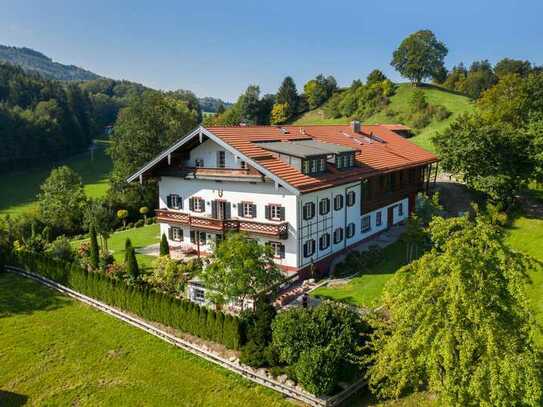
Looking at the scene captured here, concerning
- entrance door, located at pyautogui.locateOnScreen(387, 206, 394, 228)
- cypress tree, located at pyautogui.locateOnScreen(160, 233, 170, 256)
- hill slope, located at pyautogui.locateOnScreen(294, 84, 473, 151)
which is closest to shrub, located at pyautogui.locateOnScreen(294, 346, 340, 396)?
cypress tree, located at pyautogui.locateOnScreen(160, 233, 170, 256)

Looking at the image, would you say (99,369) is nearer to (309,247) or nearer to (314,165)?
(309,247)

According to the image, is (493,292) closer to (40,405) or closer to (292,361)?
(292,361)

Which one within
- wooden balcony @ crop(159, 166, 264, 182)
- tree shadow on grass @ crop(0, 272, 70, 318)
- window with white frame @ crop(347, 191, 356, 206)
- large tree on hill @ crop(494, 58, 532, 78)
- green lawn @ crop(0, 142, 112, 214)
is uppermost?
large tree on hill @ crop(494, 58, 532, 78)

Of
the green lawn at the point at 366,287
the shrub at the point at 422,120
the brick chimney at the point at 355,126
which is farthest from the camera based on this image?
the shrub at the point at 422,120

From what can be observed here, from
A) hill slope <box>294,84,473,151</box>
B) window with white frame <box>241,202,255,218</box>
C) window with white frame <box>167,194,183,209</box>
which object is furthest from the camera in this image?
hill slope <box>294,84,473,151</box>

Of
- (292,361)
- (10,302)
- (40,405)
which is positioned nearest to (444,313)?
(292,361)

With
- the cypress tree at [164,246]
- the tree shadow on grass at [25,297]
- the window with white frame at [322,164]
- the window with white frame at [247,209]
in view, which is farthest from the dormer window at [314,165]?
the tree shadow on grass at [25,297]

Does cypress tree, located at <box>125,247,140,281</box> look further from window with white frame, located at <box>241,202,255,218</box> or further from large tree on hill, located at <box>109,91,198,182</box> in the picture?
large tree on hill, located at <box>109,91,198,182</box>

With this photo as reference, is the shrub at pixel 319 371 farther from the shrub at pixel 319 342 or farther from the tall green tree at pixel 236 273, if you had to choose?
the tall green tree at pixel 236 273
